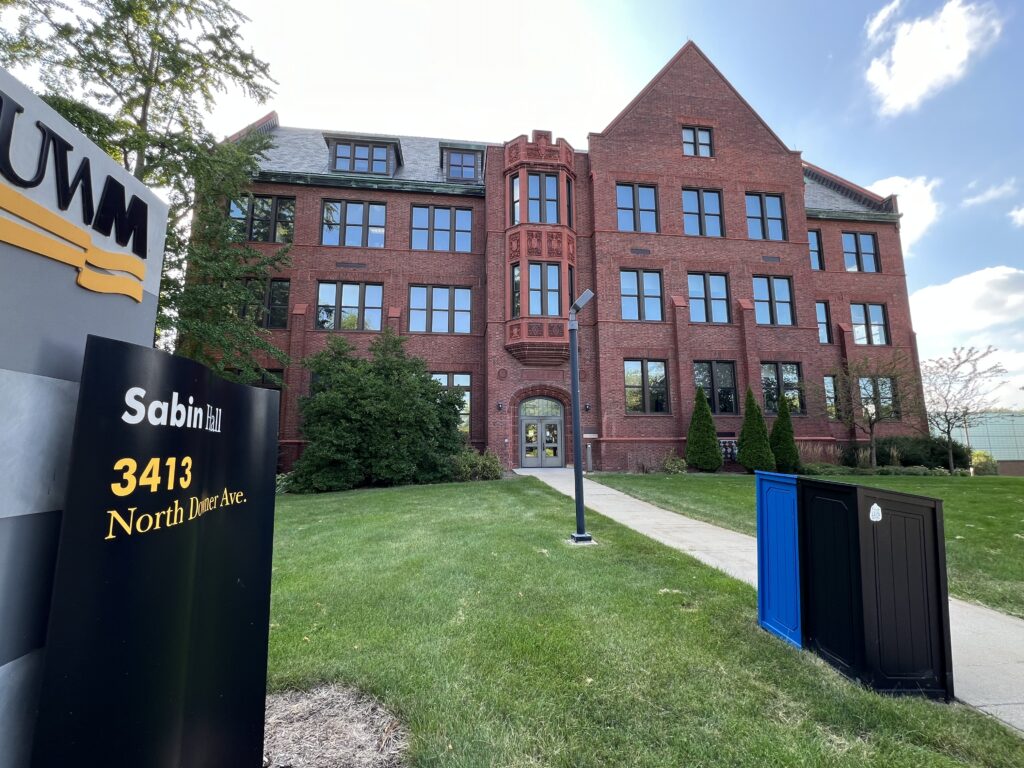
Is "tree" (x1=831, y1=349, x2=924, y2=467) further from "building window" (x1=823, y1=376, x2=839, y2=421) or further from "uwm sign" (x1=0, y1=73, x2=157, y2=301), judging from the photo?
"uwm sign" (x1=0, y1=73, x2=157, y2=301)

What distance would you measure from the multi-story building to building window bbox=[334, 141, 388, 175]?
0.21 feet

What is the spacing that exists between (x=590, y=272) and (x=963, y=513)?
46.8 ft

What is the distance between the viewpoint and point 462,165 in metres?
22.6

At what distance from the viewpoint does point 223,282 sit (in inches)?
644

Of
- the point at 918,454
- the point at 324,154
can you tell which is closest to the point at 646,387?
the point at 918,454

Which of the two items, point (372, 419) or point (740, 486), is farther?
point (372, 419)

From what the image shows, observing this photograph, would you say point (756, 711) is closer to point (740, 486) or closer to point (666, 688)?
point (666, 688)

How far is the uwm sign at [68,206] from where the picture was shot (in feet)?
3.85

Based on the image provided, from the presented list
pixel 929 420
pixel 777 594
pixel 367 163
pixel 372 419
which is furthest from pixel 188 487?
pixel 929 420

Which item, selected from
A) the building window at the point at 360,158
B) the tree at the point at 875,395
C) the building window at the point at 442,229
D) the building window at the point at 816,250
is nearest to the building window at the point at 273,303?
the building window at the point at 442,229

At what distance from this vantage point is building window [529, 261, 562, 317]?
1909 cm

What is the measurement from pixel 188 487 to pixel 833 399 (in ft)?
81.2

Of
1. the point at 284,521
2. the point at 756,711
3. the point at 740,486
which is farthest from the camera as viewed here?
the point at 740,486

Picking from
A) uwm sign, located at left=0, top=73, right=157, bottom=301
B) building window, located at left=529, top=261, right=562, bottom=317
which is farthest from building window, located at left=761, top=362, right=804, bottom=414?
uwm sign, located at left=0, top=73, right=157, bottom=301
